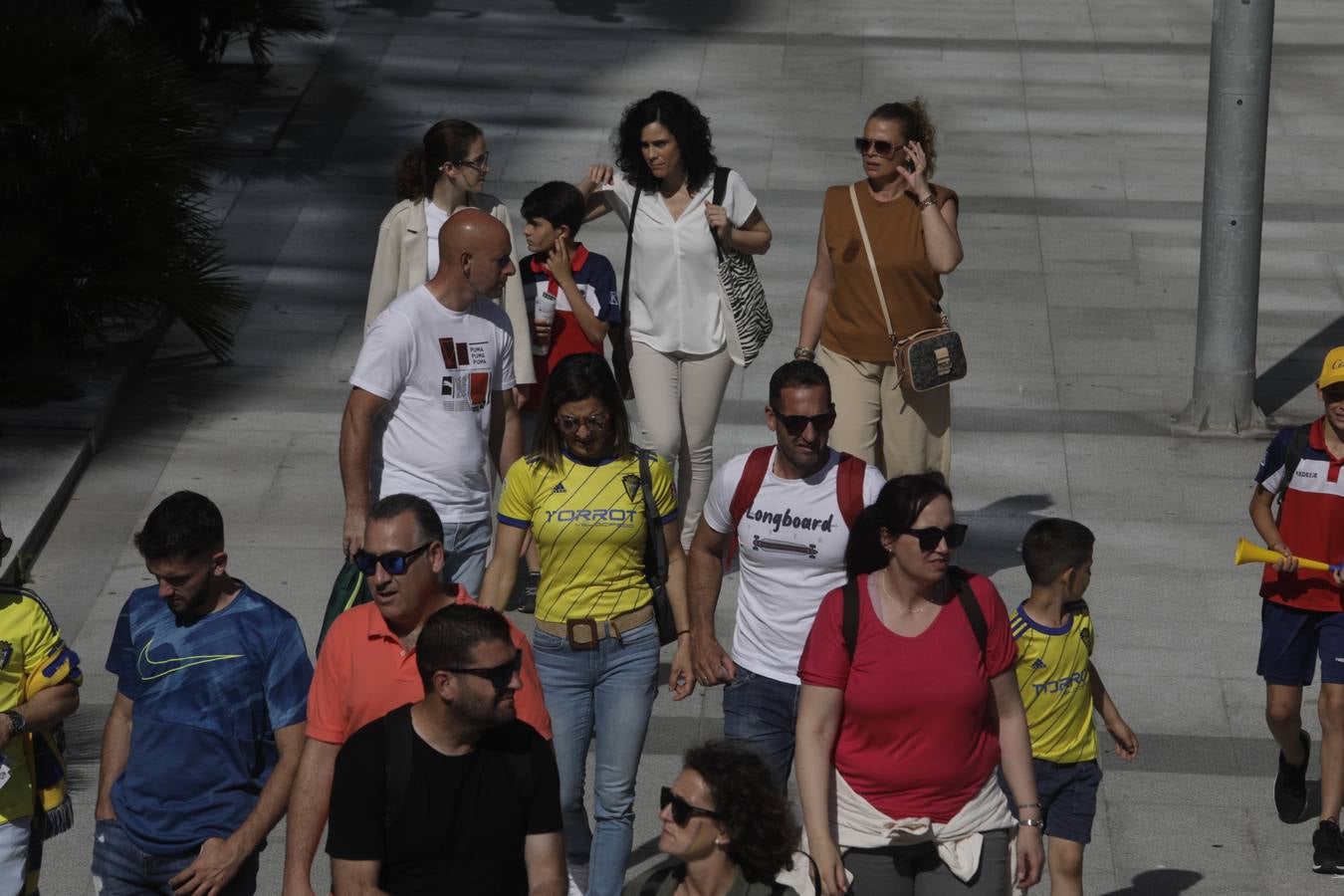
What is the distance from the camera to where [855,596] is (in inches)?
218

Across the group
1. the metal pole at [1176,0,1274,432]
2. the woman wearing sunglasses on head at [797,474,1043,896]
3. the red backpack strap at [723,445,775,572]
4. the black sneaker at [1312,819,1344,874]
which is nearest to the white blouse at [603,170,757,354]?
the red backpack strap at [723,445,775,572]

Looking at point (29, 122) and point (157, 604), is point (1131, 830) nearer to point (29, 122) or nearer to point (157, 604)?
point (157, 604)

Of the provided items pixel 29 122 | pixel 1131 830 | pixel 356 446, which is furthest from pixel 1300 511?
pixel 29 122

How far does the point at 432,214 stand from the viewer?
331 inches

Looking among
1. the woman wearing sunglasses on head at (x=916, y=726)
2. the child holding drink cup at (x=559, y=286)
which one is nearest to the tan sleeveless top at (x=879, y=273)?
the child holding drink cup at (x=559, y=286)

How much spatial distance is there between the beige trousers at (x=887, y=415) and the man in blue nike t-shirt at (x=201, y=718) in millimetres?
3724

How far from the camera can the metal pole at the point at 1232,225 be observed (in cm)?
1201

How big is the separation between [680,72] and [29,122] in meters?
7.26

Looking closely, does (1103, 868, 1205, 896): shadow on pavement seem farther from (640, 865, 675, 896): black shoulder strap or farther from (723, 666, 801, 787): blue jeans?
(640, 865, 675, 896): black shoulder strap

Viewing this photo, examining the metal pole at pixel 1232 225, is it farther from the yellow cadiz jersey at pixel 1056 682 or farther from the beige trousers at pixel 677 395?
the yellow cadiz jersey at pixel 1056 682

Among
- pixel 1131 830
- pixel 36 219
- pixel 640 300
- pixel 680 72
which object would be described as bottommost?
pixel 1131 830

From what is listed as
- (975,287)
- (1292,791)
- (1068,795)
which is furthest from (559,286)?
(975,287)

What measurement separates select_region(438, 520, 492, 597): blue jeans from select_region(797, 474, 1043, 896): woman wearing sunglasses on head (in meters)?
2.07

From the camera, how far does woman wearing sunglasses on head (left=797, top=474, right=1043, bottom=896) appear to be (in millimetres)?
5430
